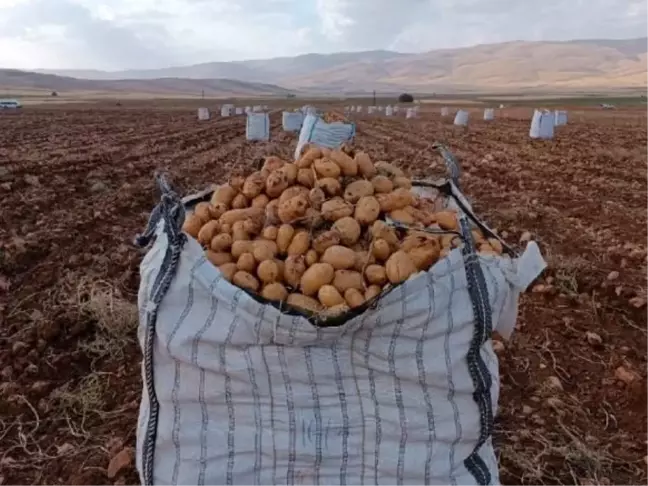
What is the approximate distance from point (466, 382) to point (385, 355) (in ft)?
0.92

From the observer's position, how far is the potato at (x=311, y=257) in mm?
2287

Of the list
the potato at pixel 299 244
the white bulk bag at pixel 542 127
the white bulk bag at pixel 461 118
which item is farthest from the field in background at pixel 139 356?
the white bulk bag at pixel 461 118

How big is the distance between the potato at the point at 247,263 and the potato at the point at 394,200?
497 mm

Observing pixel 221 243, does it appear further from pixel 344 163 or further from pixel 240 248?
pixel 344 163


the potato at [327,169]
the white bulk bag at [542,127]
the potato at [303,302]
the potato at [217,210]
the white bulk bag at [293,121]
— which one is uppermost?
the potato at [327,169]

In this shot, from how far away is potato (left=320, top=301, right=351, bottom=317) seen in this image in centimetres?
201

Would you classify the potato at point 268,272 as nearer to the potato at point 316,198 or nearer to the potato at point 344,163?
the potato at point 316,198

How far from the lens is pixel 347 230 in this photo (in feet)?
7.70

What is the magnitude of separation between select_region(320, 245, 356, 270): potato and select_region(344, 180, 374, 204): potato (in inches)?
11.7

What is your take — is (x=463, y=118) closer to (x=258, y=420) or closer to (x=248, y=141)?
(x=248, y=141)

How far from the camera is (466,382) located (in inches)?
85.7

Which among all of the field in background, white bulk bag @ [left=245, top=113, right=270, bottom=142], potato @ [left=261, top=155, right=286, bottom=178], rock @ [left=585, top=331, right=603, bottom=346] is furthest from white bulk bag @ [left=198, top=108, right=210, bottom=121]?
potato @ [left=261, top=155, right=286, bottom=178]

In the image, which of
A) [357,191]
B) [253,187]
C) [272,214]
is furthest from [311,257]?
[253,187]

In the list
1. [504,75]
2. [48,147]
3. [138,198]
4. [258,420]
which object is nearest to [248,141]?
[48,147]
